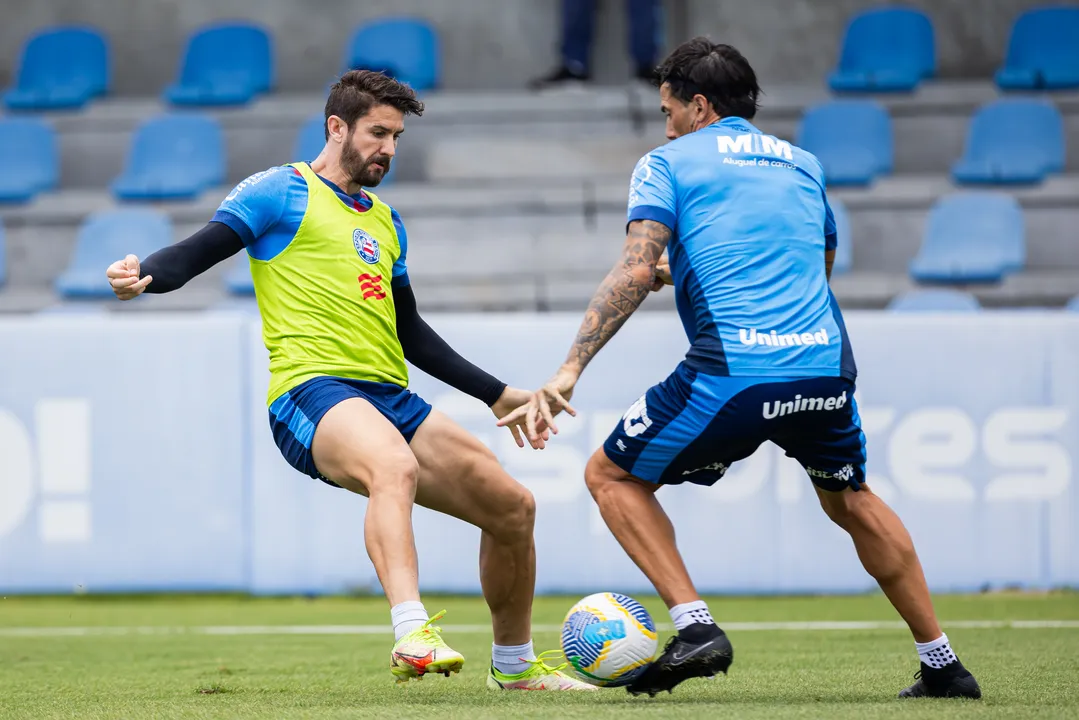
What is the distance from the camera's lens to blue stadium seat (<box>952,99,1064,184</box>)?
1268 cm

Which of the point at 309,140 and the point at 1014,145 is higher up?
the point at 1014,145

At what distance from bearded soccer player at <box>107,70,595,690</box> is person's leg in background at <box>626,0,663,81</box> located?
962cm

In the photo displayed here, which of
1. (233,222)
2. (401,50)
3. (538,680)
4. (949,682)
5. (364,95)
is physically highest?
(401,50)

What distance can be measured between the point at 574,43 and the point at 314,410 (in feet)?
34.6

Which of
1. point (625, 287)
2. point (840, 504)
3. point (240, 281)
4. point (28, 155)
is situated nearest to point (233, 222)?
point (625, 287)

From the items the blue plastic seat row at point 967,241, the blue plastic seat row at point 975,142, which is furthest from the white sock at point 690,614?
the blue plastic seat row at point 975,142

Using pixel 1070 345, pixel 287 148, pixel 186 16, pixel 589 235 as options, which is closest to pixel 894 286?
pixel 589 235

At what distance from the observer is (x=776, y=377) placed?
13.3 ft

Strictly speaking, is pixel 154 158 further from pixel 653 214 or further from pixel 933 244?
pixel 653 214

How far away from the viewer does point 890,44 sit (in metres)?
14.1

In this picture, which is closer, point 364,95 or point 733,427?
point 733,427

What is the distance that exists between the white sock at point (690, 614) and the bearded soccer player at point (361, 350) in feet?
2.55

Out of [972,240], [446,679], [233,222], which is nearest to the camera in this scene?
[233,222]

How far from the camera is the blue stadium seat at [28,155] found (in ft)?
45.5
